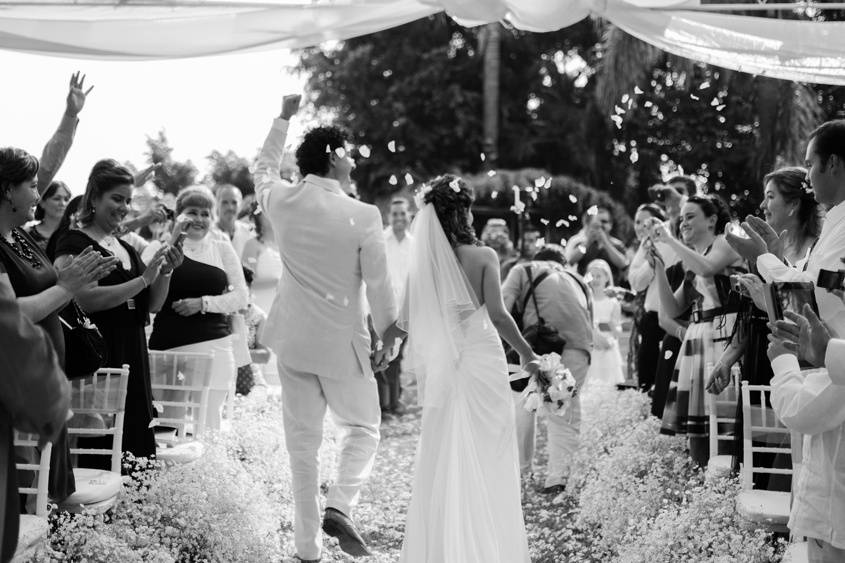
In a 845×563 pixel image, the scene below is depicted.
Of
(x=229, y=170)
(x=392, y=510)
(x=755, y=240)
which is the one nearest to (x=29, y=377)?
(x=755, y=240)

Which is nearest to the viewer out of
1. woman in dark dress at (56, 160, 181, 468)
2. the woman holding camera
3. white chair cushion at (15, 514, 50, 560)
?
white chair cushion at (15, 514, 50, 560)

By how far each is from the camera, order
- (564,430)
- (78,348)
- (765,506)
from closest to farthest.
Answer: (78,348)
(765,506)
(564,430)

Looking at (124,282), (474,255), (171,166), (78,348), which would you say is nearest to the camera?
(78,348)

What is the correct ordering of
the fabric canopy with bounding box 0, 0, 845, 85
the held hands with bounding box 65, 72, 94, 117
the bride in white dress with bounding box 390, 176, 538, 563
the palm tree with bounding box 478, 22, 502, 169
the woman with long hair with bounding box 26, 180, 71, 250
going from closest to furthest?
1. the fabric canopy with bounding box 0, 0, 845, 85
2. the held hands with bounding box 65, 72, 94, 117
3. the bride in white dress with bounding box 390, 176, 538, 563
4. the woman with long hair with bounding box 26, 180, 71, 250
5. the palm tree with bounding box 478, 22, 502, 169

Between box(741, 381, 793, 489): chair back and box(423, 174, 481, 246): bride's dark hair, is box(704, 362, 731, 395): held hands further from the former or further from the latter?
box(423, 174, 481, 246): bride's dark hair

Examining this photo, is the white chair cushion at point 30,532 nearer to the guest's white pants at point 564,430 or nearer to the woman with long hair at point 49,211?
the woman with long hair at point 49,211

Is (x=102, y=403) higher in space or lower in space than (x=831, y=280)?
lower

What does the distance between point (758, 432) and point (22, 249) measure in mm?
3460

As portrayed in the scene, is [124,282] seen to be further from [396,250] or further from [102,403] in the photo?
[396,250]

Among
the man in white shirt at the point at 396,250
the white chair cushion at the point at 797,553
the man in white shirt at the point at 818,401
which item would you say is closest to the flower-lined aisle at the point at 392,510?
the white chair cushion at the point at 797,553

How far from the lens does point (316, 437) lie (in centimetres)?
536

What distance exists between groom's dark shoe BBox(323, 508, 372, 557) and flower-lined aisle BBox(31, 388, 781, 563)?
1.41ft

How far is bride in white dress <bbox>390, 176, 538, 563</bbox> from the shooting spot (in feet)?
16.2

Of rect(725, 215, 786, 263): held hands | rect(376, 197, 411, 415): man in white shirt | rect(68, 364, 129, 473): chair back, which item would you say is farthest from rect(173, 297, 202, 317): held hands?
rect(376, 197, 411, 415): man in white shirt
